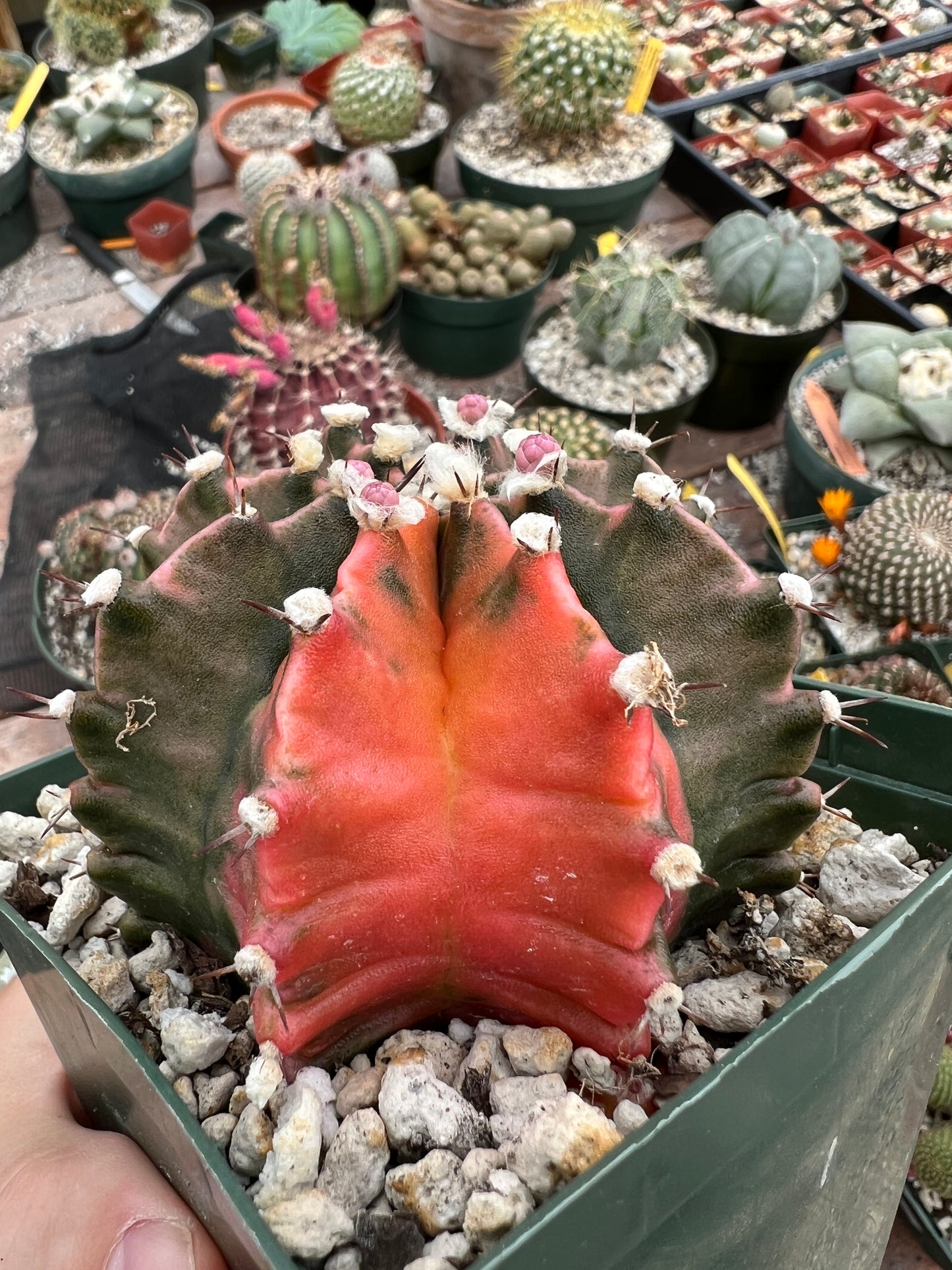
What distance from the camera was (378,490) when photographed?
0.55 m

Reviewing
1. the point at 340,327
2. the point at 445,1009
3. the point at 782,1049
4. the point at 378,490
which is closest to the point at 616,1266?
the point at 782,1049

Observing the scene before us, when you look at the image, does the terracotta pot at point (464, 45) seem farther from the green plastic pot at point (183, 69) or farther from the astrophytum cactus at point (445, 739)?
the astrophytum cactus at point (445, 739)

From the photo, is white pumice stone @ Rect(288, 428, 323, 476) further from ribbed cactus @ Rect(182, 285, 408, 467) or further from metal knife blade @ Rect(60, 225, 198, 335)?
metal knife blade @ Rect(60, 225, 198, 335)

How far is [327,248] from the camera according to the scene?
6.56ft

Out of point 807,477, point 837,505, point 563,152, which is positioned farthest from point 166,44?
point 837,505

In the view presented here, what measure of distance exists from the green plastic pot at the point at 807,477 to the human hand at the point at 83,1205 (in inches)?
63.3

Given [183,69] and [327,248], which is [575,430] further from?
[183,69]

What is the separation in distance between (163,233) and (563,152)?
1.03 metres

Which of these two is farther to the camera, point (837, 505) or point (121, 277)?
point (121, 277)

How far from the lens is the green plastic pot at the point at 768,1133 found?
44cm

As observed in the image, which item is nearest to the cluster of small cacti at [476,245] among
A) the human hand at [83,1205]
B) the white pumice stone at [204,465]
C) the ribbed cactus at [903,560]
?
the ribbed cactus at [903,560]

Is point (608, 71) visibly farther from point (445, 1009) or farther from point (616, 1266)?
point (616, 1266)

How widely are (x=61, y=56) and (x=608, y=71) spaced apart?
1614 millimetres

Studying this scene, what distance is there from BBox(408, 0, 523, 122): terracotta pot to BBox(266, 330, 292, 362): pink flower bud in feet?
4.77
